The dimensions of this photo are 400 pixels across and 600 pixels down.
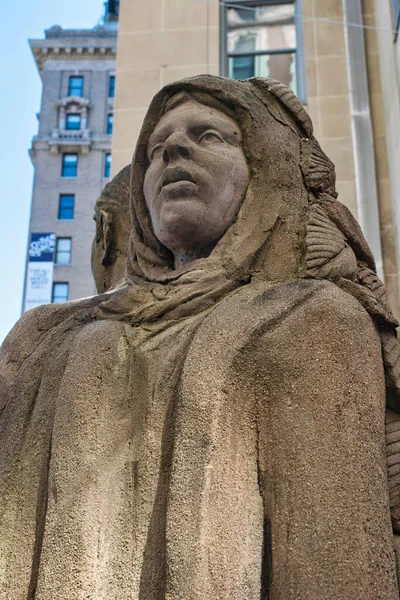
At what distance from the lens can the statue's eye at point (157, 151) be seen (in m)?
3.66

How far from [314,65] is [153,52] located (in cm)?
190

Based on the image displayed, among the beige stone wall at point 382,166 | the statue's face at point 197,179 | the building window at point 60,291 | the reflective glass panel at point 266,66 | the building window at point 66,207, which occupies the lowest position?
the statue's face at point 197,179

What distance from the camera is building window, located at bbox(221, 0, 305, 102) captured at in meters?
9.95

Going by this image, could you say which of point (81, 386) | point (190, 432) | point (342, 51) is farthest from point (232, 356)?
point (342, 51)

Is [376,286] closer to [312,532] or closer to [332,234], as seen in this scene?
[332,234]

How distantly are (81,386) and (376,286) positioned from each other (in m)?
1.29

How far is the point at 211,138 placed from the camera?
354 cm

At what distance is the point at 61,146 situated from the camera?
1702 inches

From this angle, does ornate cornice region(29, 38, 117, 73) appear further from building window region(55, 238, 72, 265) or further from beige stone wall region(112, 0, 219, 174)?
beige stone wall region(112, 0, 219, 174)

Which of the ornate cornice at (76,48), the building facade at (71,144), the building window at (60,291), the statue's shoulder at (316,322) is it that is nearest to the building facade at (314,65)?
the statue's shoulder at (316,322)

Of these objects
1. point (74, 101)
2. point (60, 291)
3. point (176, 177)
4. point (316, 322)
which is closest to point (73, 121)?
point (74, 101)

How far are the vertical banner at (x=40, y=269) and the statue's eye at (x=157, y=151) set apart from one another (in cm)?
3279

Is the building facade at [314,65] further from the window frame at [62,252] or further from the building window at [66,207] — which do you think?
the building window at [66,207]

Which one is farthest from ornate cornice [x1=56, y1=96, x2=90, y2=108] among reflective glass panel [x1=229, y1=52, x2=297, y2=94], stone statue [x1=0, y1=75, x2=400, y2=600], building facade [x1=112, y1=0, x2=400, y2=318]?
stone statue [x1=0, y1=75, x2=400, y2=600]
